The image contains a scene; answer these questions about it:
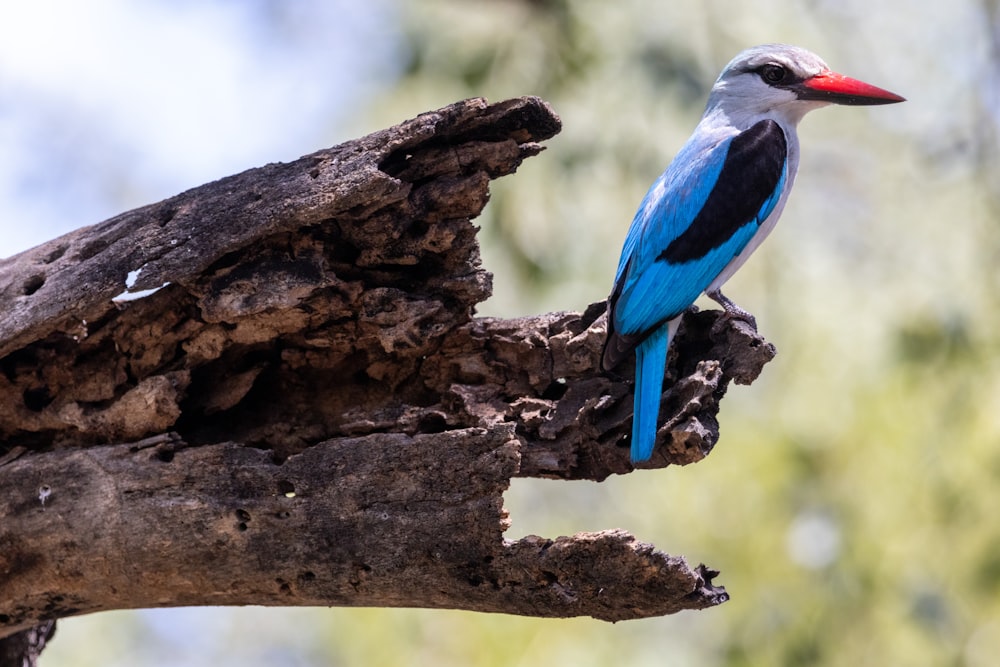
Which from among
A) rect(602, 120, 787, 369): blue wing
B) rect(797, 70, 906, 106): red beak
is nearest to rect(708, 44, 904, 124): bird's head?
rect(797, 70, 906, 106): red beak

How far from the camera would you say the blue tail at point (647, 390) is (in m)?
2.58

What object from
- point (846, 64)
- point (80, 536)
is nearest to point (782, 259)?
point (846, 64)

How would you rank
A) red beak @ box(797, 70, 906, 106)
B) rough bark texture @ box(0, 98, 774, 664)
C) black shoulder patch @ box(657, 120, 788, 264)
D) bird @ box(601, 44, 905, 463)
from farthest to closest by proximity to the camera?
red beak @ box(797, 70, 906, 106) < black shoulder patch @ box(657, 120, 788, 264) < bird @ box(601, 44, 905, 463) < rough bark texture @ box(0, 98, 774, 664)

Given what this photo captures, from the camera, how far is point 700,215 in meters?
Result: 3.36

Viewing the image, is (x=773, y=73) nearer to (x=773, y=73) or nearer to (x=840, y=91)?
(x=773, y=73)

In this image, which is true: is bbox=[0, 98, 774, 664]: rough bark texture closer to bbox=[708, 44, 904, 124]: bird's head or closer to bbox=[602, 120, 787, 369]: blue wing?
bbox=[602, 120, 787, 369]: blue wing

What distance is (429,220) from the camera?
8.98 ft

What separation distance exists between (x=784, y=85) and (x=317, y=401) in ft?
6.45

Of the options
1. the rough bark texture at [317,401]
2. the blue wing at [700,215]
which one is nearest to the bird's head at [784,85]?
the blue wing at [700,215]

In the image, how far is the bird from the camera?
283 centimetres

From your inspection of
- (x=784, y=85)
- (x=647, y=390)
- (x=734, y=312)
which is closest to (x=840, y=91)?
(x=784, y=85)

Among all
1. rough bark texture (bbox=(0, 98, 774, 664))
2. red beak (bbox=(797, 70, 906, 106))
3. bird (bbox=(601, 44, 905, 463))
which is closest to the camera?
rough bark texture (bbox=(0, 98, 774, 664))

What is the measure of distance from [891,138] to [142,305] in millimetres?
4937

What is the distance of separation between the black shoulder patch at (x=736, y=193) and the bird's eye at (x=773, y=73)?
0.29 metres
